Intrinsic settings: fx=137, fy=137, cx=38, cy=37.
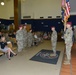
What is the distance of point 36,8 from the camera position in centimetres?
1681

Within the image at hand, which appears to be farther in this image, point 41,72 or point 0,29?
point 0,29

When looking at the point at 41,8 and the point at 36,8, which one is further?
the point at 36,8

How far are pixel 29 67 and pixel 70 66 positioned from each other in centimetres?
164

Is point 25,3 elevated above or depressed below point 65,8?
above

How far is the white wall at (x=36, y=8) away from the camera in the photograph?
15965 mm

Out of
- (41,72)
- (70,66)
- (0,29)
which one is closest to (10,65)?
(41,72)

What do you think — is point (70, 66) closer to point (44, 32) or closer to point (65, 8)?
point (65, 8)

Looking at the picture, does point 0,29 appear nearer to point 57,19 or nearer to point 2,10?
point 2,10

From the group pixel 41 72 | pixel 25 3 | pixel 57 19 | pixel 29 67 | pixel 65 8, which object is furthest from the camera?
pixel 25 3

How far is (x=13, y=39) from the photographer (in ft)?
33.6

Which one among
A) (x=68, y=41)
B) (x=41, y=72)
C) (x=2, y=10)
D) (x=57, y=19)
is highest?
(x=2, y=10)

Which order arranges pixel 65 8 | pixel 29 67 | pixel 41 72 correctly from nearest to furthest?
pixel 41 72 → pixel 29 67 → pixel 65 8

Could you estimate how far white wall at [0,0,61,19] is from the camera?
16.0 metres

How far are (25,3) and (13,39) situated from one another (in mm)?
8194
